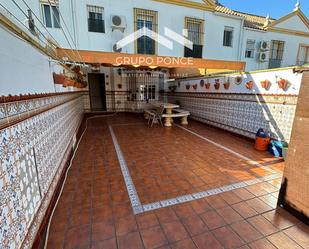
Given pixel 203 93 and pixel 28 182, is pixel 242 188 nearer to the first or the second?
pixel 28 182

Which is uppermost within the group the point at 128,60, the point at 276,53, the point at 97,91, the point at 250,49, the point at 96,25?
the point at 96,25

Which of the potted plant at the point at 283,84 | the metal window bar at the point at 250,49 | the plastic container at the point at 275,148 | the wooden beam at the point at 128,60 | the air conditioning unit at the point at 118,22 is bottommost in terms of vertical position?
the plastic container at the point at 275,148

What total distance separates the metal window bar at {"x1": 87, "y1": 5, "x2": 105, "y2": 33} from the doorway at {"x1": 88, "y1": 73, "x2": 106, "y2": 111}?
8.50ft

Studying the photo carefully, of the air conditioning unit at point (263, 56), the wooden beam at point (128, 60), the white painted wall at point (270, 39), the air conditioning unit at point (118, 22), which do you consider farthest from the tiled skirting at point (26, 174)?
the air conditioning unit at point (263, 56)

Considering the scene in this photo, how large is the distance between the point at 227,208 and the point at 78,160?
8.88 ft

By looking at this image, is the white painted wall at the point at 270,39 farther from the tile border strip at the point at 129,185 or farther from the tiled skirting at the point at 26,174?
the tiled skirting at the point at 26,174

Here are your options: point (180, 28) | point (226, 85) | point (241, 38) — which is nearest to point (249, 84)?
point (226, 85)

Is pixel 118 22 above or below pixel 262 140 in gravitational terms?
Answer: above

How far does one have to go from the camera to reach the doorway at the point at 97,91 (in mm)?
9531

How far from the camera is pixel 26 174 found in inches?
57.3

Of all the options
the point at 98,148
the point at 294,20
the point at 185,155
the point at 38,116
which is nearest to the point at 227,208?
the point at 185,155

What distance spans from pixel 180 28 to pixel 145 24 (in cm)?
172

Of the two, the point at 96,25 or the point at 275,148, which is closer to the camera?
the point at 275,148

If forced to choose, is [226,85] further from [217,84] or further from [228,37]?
[228,37]
